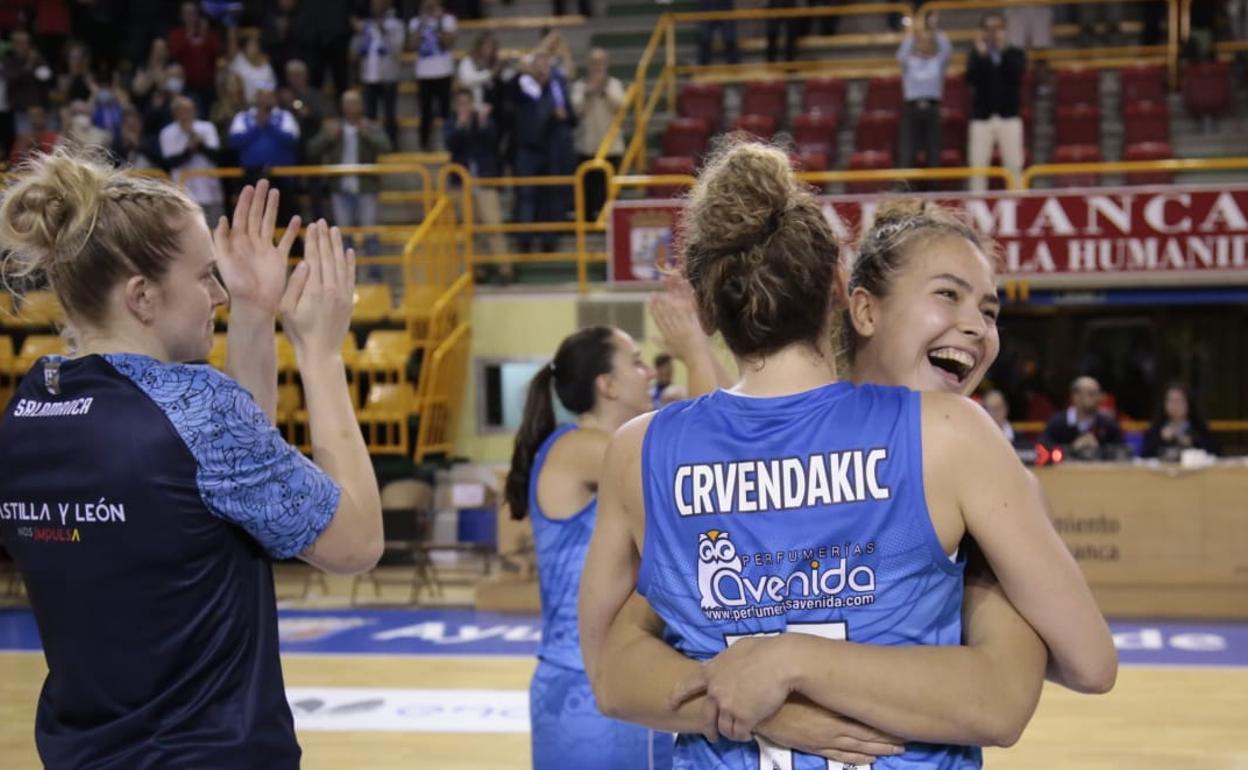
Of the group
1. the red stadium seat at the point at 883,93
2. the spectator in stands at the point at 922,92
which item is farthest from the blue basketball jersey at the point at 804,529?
the red stadium seat at the point at 883,93

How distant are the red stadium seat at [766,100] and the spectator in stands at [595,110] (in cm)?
203

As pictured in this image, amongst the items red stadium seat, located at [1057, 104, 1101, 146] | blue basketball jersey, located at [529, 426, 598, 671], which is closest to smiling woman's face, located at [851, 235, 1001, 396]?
blue basketball jersey, located at [529, 426, 598, 671]

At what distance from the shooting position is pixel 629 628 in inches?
92.2

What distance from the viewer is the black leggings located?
55.5 feet

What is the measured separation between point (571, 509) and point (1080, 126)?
43.3 ft

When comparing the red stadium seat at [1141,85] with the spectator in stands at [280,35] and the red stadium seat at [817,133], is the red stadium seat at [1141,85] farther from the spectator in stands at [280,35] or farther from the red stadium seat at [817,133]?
the spectator in stands at [280,35]

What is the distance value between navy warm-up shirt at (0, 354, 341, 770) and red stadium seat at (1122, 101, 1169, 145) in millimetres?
15001

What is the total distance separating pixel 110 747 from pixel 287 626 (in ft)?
28.4

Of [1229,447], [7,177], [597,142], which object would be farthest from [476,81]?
[7,177]

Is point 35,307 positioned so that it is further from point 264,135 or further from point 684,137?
point 684,137

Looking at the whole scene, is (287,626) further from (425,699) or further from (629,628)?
(629,628)

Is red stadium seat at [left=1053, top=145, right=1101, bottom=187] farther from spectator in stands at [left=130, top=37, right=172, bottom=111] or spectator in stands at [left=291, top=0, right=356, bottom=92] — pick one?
spectator in stands at [left=130, top=37, right=172, bottom=111]

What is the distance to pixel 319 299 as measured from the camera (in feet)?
7.86

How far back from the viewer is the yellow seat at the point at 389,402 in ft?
44.9
